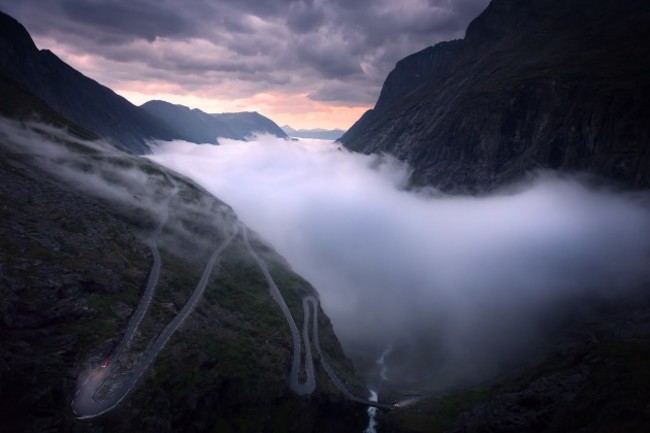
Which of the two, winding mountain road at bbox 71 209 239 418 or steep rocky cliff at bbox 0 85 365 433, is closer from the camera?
winding mountain road at bbox 71 209 239 418

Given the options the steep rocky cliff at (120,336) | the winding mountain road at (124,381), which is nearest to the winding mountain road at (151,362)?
the winding mountain road at (124,381)

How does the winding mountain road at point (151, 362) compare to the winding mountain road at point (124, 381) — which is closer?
the winding mountain road at point (124, 381)

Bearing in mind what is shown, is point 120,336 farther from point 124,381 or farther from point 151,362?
point 124,381

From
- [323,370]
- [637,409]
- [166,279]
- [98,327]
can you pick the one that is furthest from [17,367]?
[637,409]

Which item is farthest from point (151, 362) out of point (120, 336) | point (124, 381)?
point (120, 336)

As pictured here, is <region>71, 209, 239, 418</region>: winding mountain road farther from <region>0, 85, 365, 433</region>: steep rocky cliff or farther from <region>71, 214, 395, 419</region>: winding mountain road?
<region>0, 85, 365, 433</region>: steep rocky cliff

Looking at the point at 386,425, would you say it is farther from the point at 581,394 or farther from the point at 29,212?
the point at 29,212

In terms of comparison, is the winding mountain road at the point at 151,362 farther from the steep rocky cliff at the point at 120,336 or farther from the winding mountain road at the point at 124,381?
the steep rocky cliff at the point at 120,336

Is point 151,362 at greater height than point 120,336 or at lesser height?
lesser

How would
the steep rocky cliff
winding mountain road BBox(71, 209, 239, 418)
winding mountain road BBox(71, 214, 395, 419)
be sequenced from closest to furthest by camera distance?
1. winding mountain road BBox(71, 209, 239, 418)
2. the steep rocky cliff
3. winding mountain road BBox(71, 214, 395, 419)

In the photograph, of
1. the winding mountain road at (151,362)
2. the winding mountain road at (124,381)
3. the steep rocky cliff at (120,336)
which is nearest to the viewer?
the winding mountain road at (124,381)

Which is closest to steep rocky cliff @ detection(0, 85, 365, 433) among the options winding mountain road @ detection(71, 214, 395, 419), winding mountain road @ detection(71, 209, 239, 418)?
winding mountain road @ detection(71, 209, 239, 418)
